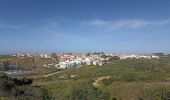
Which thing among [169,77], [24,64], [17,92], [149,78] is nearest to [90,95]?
[17,92]

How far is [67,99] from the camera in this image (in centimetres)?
2953

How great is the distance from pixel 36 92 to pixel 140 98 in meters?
10.8

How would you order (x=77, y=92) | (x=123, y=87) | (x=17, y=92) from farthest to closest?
(x=123, y=87), (x=77, y=92), (x=17, y=92)

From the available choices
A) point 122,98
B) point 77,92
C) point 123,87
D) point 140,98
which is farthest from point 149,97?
point 123,87

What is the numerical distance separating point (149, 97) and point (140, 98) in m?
1.31

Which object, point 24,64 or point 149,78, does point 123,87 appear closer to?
point 149,78

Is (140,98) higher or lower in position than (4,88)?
lower

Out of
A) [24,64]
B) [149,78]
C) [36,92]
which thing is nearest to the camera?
[36,92]

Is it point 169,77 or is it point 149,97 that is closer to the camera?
point 149,97

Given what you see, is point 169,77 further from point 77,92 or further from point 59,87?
point 77,92

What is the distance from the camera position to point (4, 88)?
23797mm

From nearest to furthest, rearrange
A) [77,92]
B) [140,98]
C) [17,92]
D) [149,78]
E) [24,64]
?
[17,92]
[140,98]
[77,92]
[149,78]
[24,64]

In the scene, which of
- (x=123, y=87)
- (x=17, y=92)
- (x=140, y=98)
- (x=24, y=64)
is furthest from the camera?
(x=24, y=64)

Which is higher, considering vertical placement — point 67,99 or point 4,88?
point 4,88
